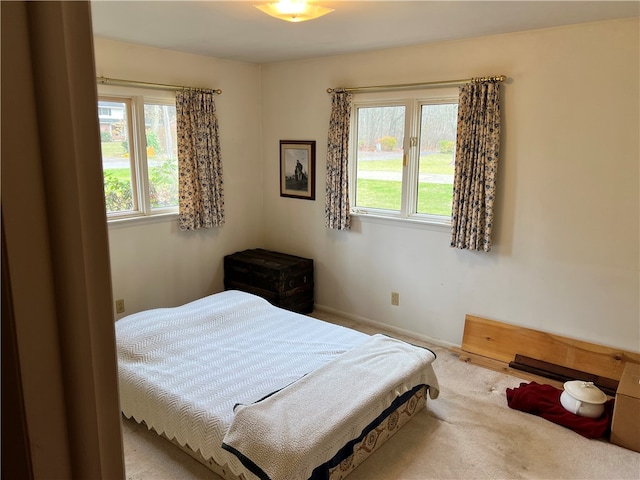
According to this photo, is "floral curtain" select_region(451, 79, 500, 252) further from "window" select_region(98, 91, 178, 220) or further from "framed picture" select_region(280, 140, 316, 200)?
"window" select_region(98, 91, 178, 220)

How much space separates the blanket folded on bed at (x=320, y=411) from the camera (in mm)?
2023

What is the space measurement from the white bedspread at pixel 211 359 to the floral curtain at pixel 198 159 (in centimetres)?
96

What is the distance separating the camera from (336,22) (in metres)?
2.94

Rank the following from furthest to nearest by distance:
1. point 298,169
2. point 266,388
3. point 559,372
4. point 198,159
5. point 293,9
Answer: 1. point 298,169
2. point 198,159
3. point 559,372
4. point 266,388
5. point 293,9

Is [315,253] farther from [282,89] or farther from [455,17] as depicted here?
[455,17]

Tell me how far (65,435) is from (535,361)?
3.50 m

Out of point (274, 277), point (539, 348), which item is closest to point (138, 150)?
point (274, 277)

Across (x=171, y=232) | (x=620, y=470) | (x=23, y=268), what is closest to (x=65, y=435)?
(x=23, y=268)

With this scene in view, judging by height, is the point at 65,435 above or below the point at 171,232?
above

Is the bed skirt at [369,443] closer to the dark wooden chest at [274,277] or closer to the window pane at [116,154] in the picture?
the dark wooden chest at [274,277]

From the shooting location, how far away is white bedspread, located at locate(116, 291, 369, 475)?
2336mm

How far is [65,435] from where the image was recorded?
454 millimetres

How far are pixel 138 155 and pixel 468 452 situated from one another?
328 centimetres

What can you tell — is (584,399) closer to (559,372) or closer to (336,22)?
(559,372)
